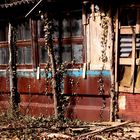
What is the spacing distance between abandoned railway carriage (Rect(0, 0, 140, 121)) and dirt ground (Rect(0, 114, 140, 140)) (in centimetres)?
75

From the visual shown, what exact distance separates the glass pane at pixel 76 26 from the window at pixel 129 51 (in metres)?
1.54

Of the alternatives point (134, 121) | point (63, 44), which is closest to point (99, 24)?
point (63, 44)

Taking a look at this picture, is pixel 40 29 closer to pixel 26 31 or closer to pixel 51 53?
pixel 26 31

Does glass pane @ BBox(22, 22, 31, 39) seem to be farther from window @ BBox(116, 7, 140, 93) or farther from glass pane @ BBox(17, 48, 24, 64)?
window @ BBox(116, 7, 140, 93)

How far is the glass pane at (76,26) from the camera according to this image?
504 inches

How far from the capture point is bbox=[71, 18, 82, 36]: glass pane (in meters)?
12.8

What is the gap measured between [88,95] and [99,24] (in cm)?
235

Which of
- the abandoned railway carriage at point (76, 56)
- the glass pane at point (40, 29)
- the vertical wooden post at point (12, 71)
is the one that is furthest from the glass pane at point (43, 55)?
the vertical wooden post at point (12, 71)

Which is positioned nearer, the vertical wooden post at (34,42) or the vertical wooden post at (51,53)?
the vertical wooden post at (51,53)

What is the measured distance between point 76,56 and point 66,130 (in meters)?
2.89

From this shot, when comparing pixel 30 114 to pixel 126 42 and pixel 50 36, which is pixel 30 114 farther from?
pixel 126 42

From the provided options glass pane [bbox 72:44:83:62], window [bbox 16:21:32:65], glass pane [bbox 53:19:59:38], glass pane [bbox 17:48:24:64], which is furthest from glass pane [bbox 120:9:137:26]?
glass pane [bbox 17:48:24:64]

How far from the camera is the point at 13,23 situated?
14461 millimetres

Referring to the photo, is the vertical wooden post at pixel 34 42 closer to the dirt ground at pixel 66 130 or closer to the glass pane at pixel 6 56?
the glass pane at pixel 6 56
